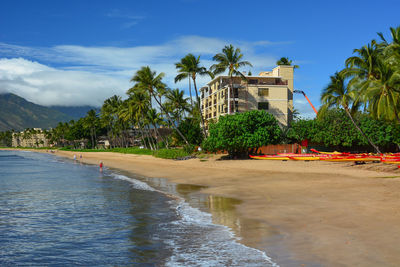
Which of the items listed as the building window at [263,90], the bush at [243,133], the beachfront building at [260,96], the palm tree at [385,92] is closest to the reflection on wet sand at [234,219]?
the palm tree at [385,92]

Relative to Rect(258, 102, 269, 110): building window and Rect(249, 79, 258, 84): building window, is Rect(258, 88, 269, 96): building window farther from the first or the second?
Rect(249, 79, 258, 84): building window

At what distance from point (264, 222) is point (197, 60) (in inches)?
1764

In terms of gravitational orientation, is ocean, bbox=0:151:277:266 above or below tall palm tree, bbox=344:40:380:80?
below

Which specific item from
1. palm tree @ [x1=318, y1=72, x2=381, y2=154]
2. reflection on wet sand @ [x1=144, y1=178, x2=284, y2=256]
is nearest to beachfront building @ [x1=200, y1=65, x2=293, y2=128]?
palm tree @ [x1=318, y1=72, x2=381, y2=154]

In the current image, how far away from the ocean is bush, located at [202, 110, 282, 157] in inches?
931

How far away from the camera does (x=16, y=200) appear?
59.8 ft

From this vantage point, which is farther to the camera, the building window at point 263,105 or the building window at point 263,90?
the building window at point 263,90

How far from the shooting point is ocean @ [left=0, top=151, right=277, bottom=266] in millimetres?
8211

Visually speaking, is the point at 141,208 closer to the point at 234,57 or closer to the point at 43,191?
the point at 43,191

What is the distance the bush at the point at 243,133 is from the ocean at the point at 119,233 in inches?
931

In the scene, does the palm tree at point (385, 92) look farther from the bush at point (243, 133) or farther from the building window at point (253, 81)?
the building window at point (253, 81)

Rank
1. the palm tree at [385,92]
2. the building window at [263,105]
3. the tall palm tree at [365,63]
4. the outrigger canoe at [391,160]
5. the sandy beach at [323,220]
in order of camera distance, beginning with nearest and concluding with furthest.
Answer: the sandy beach at [323,220] → the outrigger canoe at [391,160] → the palm tree at [385,92] → the tall palm tree at [365,63] → the building window at [263,105]

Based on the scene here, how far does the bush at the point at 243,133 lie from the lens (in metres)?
41.5

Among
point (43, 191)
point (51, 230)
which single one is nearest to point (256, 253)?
point (51, 230)
